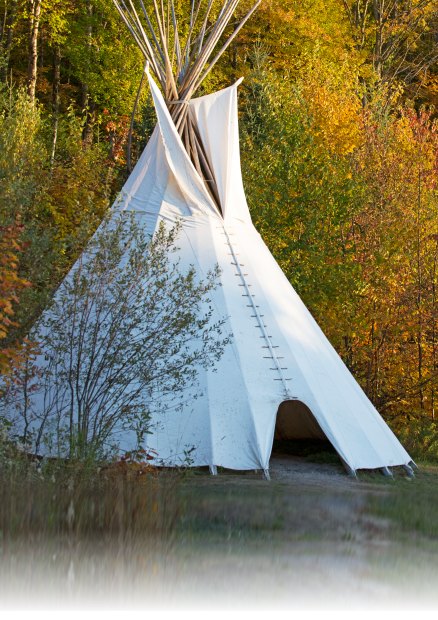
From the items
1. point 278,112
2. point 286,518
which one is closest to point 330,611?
point 286,518

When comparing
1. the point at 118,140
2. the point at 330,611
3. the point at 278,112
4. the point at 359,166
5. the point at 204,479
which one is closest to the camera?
the point at 330,611

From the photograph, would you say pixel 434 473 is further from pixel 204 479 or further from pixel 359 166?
pixel 359 166

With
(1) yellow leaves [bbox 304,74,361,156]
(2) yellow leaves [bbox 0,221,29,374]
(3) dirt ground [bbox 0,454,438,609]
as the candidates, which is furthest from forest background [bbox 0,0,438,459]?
(3) dirt ground [bbox 0,454,438,609]

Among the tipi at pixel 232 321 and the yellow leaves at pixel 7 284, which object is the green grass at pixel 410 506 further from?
the yellow leaves at pixel 7 284

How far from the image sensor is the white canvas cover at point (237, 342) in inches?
343

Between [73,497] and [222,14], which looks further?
[222,14]

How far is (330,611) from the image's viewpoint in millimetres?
3861

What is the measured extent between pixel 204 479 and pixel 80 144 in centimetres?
1374

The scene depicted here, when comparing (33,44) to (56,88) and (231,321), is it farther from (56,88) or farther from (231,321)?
(231,321)

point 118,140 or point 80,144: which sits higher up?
point 118,140

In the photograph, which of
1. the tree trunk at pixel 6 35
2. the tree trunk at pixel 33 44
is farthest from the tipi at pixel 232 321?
the tree trunk at pixel 6 35

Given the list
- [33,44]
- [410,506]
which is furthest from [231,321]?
[33,44]

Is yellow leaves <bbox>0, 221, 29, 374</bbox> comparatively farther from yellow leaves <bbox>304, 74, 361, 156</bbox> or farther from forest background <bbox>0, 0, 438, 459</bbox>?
yellow leaves <bbox>304, 74, 361, 156</bbox>

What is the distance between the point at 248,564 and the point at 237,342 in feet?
16.0
